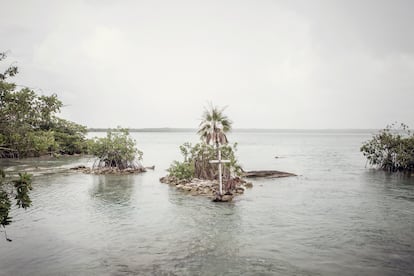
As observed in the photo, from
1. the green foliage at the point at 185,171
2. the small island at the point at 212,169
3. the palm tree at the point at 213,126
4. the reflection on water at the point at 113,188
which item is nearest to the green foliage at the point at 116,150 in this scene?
the reflection on water at the point at 113,188

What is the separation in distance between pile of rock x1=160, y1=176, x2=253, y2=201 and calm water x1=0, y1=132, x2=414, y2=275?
128 centimetres

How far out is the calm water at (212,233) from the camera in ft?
55.5

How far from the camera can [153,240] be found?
20.9m

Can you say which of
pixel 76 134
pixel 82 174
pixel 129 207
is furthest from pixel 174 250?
pixel 76 134

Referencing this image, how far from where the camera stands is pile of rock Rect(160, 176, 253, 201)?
33.3m

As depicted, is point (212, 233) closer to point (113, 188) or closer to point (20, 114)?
point (20, 114)

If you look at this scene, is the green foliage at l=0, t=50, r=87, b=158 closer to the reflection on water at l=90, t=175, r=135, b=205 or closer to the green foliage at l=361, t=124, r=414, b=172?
the reflection on water at l=90, t=175, r=135, b=205

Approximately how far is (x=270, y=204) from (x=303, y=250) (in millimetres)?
11852

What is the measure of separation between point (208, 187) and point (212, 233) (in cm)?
1380

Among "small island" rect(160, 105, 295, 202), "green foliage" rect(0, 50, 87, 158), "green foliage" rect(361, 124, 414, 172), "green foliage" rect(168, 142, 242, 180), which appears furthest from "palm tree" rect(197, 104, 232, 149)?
"green foliage" rect(361, 124, 414, 172)

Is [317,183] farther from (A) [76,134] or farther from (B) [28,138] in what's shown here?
(A) [76,134]

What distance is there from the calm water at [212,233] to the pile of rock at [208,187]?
1275mm

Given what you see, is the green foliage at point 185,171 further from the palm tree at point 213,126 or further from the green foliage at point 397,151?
the green foliage at point 397,151

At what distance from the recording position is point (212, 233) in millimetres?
22203
